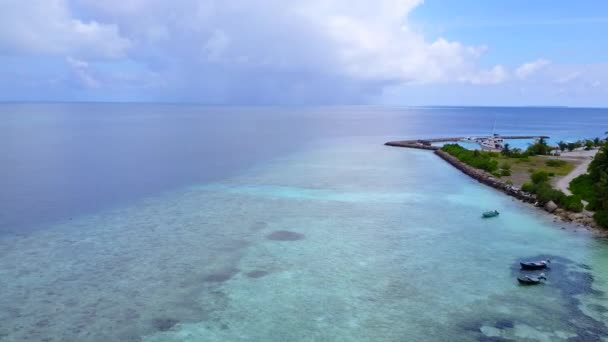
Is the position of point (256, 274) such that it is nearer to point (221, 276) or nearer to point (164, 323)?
point (221, 276)

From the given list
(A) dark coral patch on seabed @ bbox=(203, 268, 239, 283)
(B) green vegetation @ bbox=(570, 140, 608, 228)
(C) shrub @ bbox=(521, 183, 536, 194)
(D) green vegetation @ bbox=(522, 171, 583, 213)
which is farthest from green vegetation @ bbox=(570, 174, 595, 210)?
(A) dark coral patch on seabed @ bbox=(203, 268, 239, 283)

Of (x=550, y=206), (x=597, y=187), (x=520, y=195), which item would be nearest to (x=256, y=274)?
(x=550, y=206)

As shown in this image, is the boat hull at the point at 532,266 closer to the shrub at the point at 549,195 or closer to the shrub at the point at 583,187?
the shrub at the point at 549,195

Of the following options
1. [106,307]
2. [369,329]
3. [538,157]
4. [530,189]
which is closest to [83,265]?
[106,307]

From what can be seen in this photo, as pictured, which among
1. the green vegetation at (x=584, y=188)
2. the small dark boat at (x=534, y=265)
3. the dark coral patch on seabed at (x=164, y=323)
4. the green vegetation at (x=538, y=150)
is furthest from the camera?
the green vegetation at (x=538, y=150)

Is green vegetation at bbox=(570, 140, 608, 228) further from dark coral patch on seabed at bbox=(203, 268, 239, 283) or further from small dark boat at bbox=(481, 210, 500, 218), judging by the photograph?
dark coral patch on seabed at bbox=(203, 268, 239, 283)

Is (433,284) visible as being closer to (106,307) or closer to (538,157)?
(106,307)

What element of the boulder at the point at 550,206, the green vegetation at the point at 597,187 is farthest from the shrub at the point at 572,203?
the green vegetation at the point at 597,187
